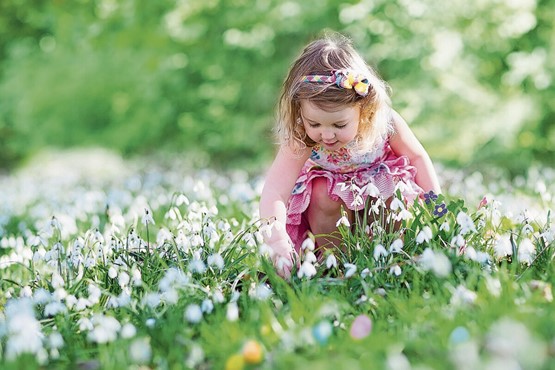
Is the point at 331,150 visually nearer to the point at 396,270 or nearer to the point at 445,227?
the point at 445,227

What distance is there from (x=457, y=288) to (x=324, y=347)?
2.06 ft

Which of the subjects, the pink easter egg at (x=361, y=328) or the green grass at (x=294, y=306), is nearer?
the green grass at (x=294, y=306)

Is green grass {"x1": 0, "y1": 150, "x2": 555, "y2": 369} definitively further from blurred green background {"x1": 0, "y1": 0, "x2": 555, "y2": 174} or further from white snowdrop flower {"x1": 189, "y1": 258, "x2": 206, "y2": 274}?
blurred green background {"x1": 0, "y1": 0, "x2": 555, "y2": 174}

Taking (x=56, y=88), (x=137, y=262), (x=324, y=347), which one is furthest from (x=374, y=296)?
(x=56, y=88)

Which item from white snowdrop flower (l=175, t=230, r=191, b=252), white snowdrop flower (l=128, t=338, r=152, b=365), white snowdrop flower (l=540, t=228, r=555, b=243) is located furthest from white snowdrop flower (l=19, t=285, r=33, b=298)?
white snowdrop flower (l=540, t=228, r=555, b=243)

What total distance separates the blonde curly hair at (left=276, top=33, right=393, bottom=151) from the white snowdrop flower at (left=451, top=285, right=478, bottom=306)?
1226 mm

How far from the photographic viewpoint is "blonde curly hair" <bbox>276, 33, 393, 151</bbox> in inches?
134

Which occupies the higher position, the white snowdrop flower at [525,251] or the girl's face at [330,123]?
the girl's face at [330,123]

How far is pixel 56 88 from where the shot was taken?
11562 millimetres

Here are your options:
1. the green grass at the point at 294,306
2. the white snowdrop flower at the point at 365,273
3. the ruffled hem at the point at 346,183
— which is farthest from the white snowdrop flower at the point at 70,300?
the ruffled hem at the point at 346,183

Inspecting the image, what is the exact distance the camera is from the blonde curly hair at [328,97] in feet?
11.2

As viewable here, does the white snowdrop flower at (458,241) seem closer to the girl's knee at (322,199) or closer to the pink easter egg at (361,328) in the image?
the pink easter egg at (361,328)

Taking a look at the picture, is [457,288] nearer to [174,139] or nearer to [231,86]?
[231,86]

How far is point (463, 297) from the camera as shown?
235 cm
